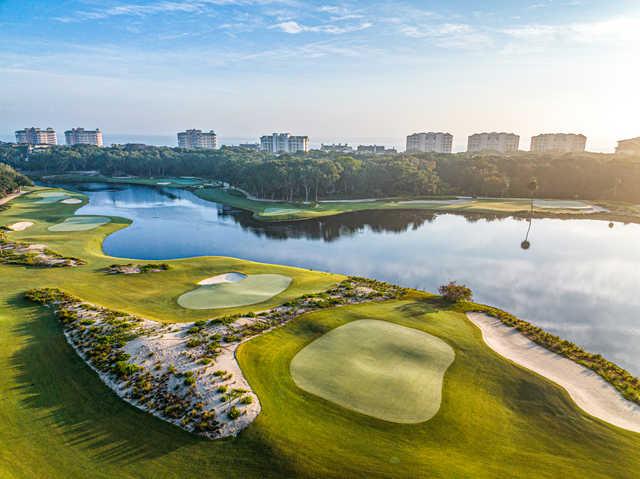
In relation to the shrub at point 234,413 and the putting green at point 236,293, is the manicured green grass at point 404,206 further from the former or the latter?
the shrub at point 234,413

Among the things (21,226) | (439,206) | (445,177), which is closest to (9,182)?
(21,226)

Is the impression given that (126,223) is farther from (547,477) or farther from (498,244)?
(547,477)

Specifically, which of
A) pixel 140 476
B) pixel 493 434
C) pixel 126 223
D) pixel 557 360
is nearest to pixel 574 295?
pixel 557 360

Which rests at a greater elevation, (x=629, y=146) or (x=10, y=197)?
(x=629, y=146)

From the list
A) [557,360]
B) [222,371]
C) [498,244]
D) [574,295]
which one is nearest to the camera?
[222,371]

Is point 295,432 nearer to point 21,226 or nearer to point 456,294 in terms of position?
point 456,294

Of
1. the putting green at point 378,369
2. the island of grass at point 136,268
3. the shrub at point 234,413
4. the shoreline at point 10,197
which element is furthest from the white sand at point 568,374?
the shoreline at point 10,197
